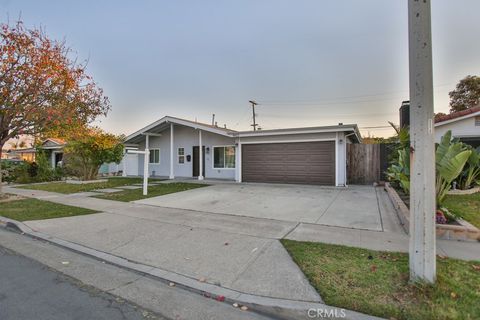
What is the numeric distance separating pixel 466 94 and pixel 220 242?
29855mm

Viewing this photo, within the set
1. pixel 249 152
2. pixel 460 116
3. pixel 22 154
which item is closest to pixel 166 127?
pixel 249 152

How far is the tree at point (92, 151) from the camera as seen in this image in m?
15.2

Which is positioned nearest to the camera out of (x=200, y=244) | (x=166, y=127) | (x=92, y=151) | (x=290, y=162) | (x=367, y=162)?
(x=200, y=244)

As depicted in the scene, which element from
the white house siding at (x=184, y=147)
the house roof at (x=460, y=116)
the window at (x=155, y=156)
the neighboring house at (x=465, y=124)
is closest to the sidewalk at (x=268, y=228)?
the house roof at (x=460, y=116)

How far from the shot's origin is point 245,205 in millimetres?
8406

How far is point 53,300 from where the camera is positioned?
3.00 meters

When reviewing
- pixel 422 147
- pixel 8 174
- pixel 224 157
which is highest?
pixel 224 157

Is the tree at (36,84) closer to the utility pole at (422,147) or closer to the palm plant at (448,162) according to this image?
the utility pole at (422,147)

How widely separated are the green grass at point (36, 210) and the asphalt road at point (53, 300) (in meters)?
3.79

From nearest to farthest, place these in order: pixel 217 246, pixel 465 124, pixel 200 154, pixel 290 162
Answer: pixel 217 246 → pixel 465 124 → pixel 290 162 → pixel 200 154

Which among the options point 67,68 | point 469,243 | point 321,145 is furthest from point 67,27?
point 469,243

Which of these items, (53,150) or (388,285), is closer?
(388,285)

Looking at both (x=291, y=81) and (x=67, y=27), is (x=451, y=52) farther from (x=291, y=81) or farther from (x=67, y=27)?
(x=67, y=27)

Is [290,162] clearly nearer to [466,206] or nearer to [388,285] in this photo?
[466,206]
